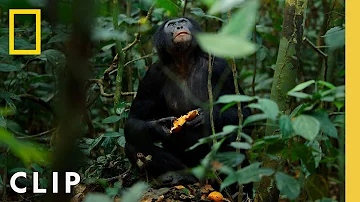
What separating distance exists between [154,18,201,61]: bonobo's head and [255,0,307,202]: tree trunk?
4.97 ft

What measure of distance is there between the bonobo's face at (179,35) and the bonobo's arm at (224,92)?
269 millimetres

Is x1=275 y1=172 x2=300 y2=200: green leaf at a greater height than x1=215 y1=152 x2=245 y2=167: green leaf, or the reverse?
x1=215 y1=152 x2=245 y2=167: green leaf

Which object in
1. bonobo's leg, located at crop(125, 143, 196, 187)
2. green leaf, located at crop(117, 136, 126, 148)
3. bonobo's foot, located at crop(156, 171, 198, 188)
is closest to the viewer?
bonobo's foot, located at crop(156, 171, 198, 188)

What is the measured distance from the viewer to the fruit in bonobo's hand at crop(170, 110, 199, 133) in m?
4.30

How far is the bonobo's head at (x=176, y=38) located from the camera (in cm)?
452

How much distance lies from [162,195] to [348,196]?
2183 millimetres

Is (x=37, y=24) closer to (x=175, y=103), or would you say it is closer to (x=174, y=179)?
(x=174, y=179)

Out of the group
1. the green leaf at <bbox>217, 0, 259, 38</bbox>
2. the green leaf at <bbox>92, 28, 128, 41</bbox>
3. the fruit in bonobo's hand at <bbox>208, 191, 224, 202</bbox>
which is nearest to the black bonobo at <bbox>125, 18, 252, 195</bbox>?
the fruit in bonobo's hand at <bbox>208, 191, 224, 202</bbox>

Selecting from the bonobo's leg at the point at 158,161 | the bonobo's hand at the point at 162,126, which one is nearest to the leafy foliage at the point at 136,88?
the bonobo's leg at the point at 158,161

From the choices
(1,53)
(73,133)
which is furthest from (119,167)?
(73,133)

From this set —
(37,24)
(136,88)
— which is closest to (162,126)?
(136,88)

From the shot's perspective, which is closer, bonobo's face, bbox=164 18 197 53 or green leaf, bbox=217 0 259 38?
green leaf, bbox=217 0 259 38

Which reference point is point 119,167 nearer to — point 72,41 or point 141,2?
point 141,2

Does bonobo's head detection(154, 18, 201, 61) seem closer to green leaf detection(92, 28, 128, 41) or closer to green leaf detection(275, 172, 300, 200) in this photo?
green leaf detection(275, 172, 300, 200)
